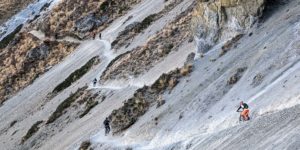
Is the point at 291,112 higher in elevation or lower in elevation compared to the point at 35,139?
higher

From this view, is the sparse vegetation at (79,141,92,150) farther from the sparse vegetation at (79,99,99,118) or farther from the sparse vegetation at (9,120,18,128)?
the sparse vegetation at (9,120,18,128)

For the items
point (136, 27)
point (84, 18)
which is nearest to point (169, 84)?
point (136, 27)

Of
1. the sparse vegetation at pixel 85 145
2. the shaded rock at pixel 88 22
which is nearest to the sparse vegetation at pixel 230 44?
the sparse vegetation at pixel 85 145

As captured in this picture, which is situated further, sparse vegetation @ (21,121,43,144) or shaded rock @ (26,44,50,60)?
shaded rock @ (26,44,50,60)

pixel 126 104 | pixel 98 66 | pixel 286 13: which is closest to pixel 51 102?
pixel 98 66

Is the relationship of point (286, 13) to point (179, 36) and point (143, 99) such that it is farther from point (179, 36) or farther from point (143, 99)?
point (179, 36)

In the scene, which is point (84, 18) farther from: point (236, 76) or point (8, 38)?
point (236, 76)

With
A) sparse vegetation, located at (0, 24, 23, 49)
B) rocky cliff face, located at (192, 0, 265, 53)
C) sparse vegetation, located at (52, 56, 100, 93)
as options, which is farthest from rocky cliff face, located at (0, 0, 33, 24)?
rocky cliff face, located at (192, 0, 265, 53)
